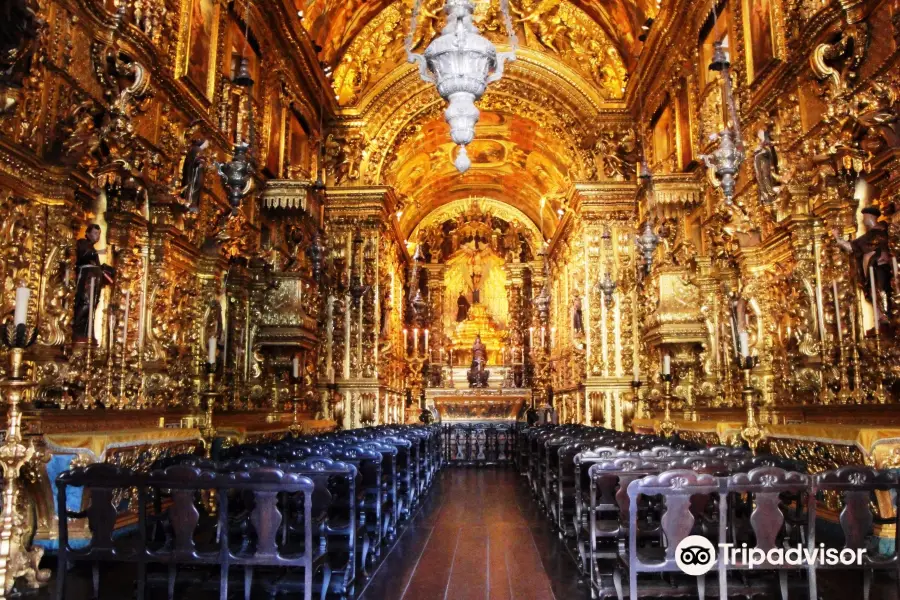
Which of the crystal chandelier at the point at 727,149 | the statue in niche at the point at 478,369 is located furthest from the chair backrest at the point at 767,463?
the statue in niche at the point at 478,369

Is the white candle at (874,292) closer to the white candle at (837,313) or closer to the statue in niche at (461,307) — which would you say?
the white candle at (837,313)

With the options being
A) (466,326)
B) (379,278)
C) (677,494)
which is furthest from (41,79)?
(466,326)

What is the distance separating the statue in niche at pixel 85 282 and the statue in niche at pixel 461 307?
75.4 ft

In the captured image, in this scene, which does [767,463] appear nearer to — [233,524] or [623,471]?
[623,471]

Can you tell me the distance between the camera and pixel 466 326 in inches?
1136

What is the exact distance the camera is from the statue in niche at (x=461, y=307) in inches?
1174

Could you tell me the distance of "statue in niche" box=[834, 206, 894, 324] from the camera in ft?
21.9

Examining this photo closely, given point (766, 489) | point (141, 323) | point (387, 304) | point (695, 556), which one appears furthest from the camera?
point (387, 304)

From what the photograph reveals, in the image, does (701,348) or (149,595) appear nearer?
(149,595)

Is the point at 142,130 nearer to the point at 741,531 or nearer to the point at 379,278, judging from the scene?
the point at 741,531

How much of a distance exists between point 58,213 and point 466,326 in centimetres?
2279

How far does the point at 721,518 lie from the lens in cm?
381

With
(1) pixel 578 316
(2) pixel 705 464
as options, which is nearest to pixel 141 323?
(2) pixel 705 464

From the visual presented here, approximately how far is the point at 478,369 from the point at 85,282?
65.6 feet
